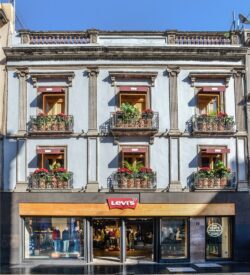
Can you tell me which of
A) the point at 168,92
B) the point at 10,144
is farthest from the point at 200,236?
the point at 10,144

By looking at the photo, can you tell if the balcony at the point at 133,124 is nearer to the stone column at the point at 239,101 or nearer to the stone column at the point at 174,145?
the stone column at the point at 174,145

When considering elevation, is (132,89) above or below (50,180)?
above

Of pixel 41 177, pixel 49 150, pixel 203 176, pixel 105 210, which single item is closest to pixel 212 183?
pixel 203 176

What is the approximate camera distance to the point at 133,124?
23297mm

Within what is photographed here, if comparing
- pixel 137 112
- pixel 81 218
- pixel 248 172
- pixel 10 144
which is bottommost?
pixel 81 218

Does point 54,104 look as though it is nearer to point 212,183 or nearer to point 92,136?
point 92,136

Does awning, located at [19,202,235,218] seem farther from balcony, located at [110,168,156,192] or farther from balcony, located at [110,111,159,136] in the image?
balcony, located at [110,111,159,136]

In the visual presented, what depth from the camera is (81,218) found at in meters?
23.4

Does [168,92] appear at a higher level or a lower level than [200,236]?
higher

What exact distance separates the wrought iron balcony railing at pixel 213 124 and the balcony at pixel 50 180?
682 cm

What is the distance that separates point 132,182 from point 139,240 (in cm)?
297

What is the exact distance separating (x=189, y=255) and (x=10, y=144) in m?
10.4

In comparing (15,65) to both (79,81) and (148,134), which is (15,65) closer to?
(79,81)

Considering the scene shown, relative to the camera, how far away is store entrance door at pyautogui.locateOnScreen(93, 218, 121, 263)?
77.0ft
